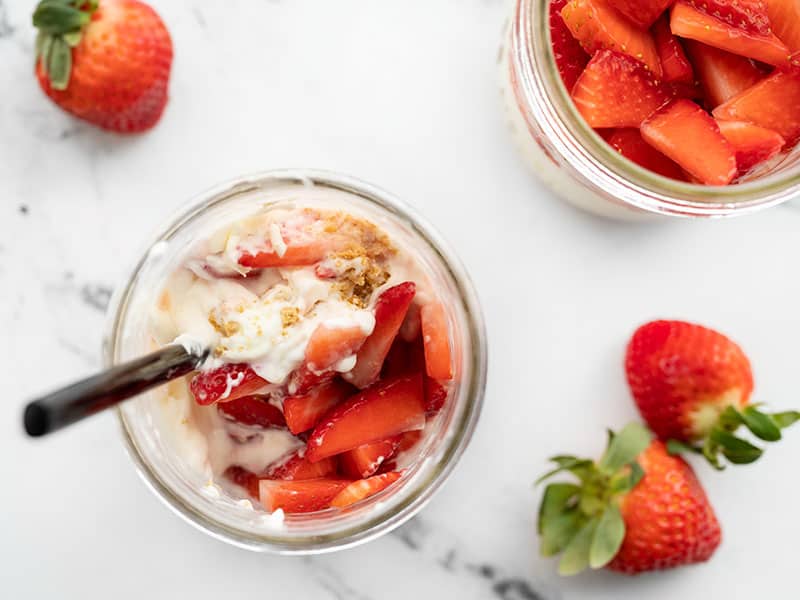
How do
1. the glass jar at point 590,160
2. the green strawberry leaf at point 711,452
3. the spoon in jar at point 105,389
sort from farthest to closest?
the green strawberry leaf at point 711,452, the glass jar at point 590,160, the spoon in jar at point 105,389

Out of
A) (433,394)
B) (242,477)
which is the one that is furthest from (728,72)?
(242,477)

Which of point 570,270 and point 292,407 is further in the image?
point 570,270

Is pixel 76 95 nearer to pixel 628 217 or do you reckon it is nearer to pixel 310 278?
pixel 310 278

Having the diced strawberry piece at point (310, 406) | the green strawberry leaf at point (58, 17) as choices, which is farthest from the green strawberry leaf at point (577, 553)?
the green strawberry leaf at point (58, 17)

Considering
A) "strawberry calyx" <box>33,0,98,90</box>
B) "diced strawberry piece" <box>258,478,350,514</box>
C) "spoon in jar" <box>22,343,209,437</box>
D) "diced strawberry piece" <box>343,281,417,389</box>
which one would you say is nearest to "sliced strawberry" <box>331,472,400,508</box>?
"diced strawberry piece" <box>258,478,350,514</box>

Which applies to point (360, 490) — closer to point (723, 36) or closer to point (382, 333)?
point (382, 333)

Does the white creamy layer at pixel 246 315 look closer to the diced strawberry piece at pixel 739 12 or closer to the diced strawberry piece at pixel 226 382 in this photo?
the diced strawberry piece at pixel 226 382

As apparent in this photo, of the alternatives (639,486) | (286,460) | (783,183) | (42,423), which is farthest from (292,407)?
(783,183)
